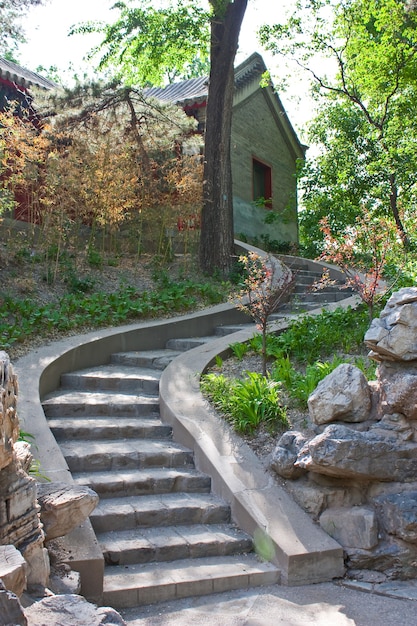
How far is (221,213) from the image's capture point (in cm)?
1130

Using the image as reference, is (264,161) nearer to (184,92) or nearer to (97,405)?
(184,92)

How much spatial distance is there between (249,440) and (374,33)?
14173 millimetres

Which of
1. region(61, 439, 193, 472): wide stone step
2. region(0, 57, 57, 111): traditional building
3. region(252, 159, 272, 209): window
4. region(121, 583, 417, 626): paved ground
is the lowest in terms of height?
region(121, 583, 417, 626): paved ground

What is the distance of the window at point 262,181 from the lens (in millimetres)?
18328

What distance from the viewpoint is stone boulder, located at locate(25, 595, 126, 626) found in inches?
99.0

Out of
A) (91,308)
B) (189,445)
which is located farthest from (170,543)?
(91,308)

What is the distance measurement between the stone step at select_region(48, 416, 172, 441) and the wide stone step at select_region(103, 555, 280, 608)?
1601 mm

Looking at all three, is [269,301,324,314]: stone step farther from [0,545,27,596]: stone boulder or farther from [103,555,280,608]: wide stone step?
[0,545,27,596]: stone boulder

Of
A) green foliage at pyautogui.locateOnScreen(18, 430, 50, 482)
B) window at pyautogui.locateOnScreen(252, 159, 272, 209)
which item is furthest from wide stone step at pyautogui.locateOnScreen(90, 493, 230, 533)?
window at pyautogui.locateOnScreen(252, 159, 272, 209)

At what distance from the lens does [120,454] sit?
16.9ft

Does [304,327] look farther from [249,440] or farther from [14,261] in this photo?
[14,261]

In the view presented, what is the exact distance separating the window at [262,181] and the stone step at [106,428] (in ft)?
43.7

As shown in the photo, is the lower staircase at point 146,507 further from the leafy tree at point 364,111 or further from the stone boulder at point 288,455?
the leafy tree at point 364,111

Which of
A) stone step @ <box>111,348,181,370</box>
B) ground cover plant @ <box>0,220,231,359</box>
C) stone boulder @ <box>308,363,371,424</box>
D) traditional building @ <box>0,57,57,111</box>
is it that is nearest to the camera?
stone boulder @ <box>308,363,371,424</box>
